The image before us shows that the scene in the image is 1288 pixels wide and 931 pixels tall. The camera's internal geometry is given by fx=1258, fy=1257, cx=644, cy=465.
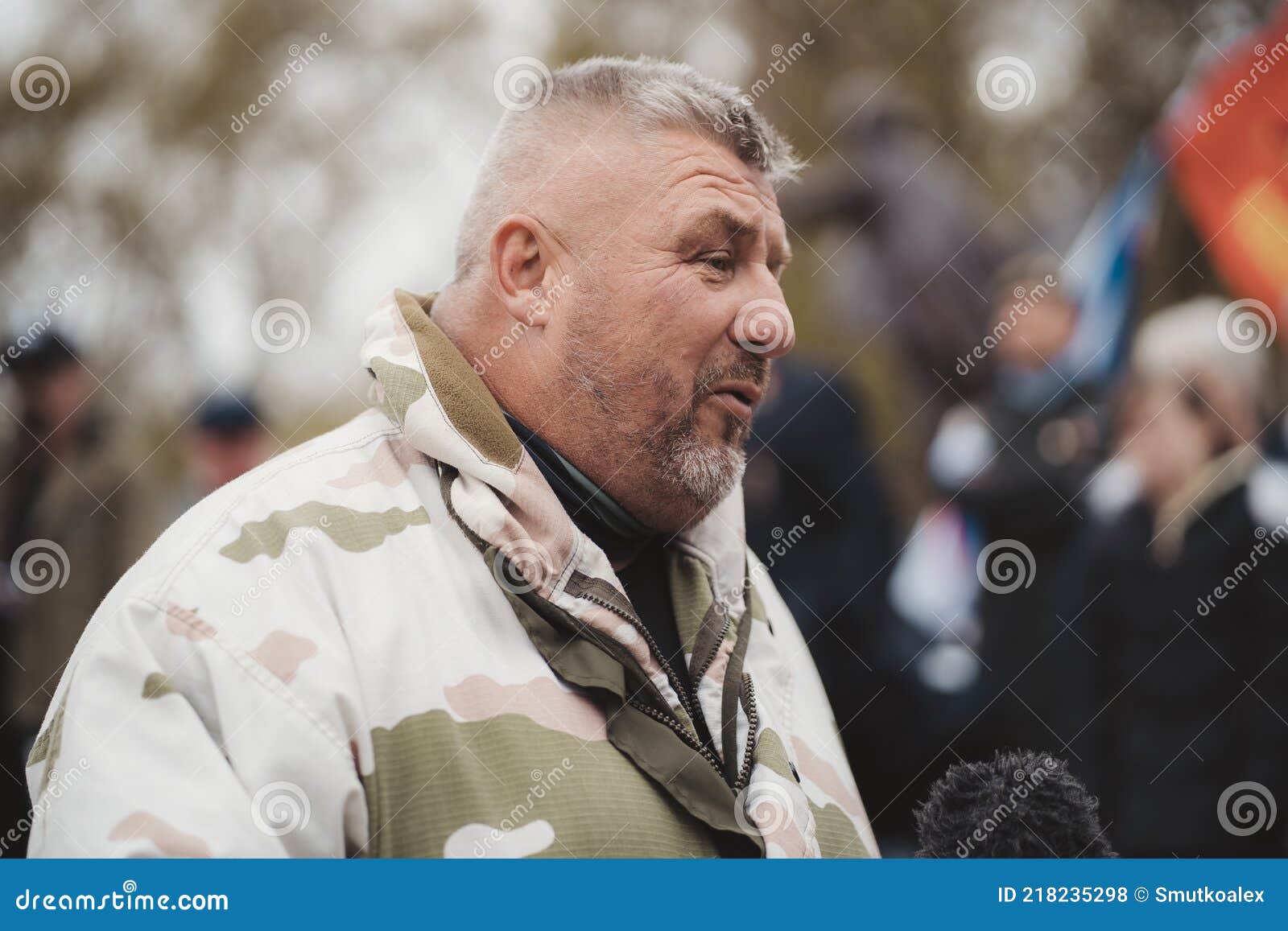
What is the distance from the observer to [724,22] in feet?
34.3

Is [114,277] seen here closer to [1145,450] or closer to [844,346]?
[844,346]

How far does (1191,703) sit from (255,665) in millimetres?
3268

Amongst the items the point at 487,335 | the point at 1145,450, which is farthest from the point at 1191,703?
the point at 487,335

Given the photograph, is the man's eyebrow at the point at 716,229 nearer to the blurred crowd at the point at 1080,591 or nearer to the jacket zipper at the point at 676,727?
the jacket zipper at the point at 676,727
